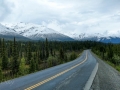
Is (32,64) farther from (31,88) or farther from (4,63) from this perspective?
(31,88)

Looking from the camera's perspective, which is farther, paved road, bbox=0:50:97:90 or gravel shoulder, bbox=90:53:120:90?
gravel shoulder, bbox=90:53:120:90

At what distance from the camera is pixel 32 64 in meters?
71.1

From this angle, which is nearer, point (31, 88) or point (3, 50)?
point (31, 88)

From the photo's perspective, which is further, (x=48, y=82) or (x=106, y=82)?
(x=106, y=82)

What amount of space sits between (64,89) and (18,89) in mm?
2549

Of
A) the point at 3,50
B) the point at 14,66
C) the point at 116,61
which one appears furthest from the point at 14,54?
the point at 116,61

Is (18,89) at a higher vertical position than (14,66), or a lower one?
higher

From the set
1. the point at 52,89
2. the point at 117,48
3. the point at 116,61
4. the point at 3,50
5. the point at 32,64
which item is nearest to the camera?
the point at 52,89

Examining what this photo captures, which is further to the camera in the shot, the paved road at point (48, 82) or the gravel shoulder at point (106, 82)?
the gravel shoulder at point (106, 82)

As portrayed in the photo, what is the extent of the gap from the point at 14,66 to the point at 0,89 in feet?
205

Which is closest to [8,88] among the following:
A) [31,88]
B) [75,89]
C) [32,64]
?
[31,88]

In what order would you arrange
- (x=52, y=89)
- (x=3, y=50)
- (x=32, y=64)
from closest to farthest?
(x=52, y=89)
(x=32, y=64)
(x=3, y=50)

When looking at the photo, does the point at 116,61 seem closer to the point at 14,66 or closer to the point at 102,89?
the point at 14,66

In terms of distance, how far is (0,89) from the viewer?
1200 cm
